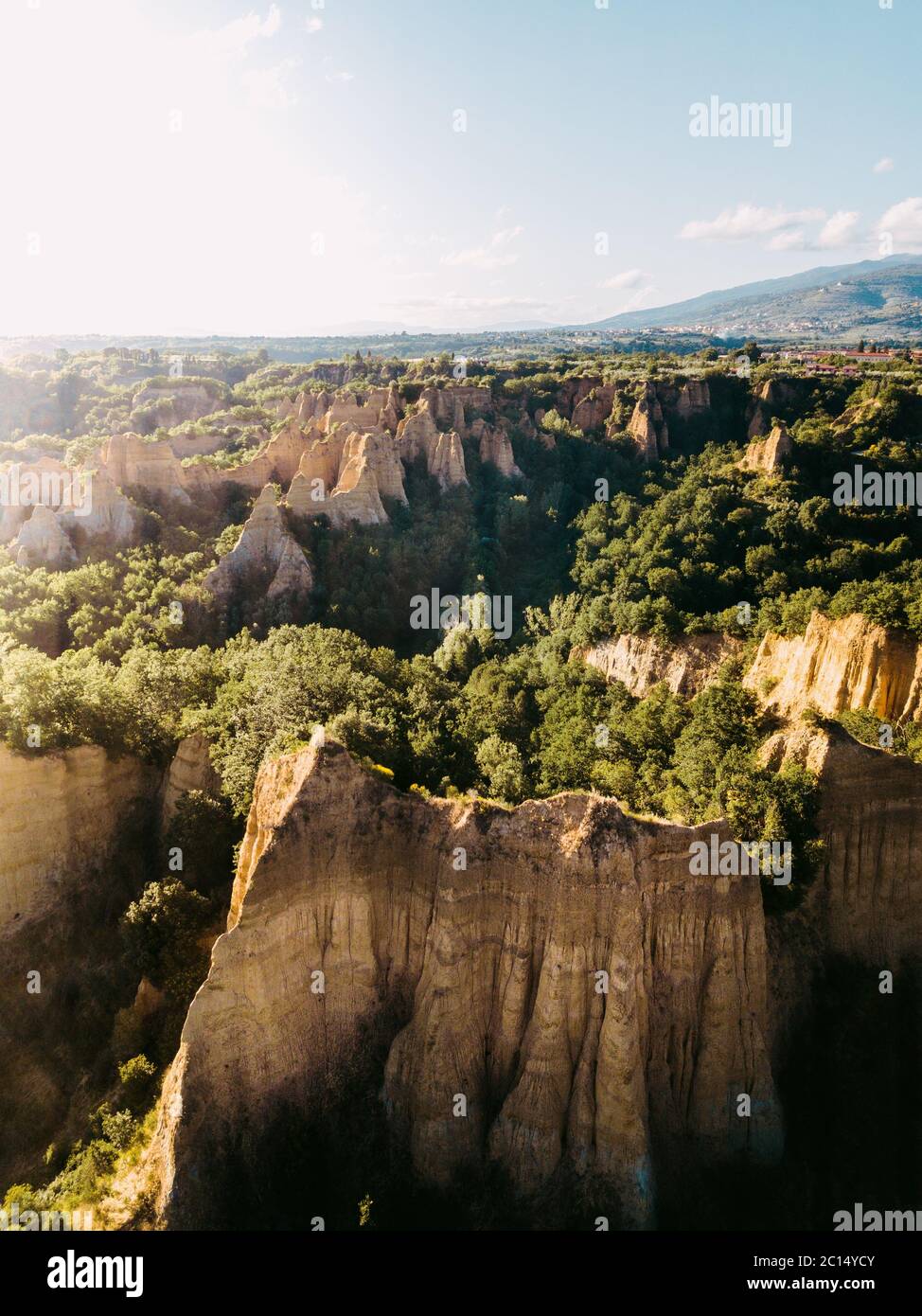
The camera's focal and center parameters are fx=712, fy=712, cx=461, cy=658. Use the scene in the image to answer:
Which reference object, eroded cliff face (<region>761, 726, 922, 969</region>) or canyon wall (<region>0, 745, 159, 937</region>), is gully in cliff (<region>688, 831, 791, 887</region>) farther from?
canyon wall (<region>0, 745, 159, 937</region>)

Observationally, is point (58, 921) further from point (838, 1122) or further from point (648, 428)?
point (648, 428)

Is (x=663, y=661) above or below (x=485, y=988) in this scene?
above

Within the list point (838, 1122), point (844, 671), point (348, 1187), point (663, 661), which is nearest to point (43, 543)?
point (663, 661)

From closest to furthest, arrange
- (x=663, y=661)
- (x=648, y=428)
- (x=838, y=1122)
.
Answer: (x=838, y=1122), (x=663, y=661), (x=648, y=428)

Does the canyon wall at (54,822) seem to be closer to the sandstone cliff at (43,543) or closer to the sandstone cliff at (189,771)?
the sandstone cliff at (189,771)

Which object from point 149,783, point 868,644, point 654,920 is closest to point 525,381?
point 868,644

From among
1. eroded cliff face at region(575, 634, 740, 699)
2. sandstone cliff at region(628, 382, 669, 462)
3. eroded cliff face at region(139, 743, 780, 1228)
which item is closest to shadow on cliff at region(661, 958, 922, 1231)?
eroded cliff face at region(139, 743, 780, 1228)
